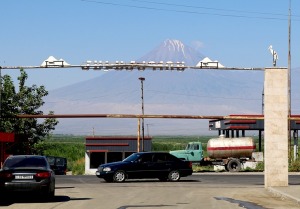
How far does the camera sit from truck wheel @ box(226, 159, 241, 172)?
61.0m

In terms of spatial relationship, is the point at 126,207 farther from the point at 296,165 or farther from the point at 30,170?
the point at 296,165

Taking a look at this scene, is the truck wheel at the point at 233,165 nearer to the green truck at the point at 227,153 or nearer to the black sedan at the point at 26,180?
the green truck at the point at 227,153

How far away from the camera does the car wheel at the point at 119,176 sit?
39.2 meters

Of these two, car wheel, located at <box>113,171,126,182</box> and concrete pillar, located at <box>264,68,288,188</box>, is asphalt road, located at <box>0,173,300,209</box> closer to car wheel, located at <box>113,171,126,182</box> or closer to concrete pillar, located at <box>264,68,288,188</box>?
concrete pillar, located at <box>264,68,288,188</box>

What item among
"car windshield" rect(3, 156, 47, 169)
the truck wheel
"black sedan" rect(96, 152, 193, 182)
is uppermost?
"car windshield" rect(3, 156, 47, 169)

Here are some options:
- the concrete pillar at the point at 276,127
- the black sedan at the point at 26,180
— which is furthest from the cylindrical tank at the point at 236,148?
the black sedan at the point at 26,180

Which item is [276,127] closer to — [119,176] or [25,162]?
[119,176]

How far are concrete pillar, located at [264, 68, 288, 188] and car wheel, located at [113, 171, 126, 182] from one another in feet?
26.9

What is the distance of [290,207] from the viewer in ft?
76.6

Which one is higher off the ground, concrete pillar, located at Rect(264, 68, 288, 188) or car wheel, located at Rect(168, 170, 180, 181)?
concrete pillar, located at Rect(264, 68, 288, 188)

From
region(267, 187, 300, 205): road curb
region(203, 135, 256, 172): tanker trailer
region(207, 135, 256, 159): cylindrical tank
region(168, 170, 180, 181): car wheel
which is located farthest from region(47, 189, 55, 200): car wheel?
region(207, 135, 256, 159): cylindrical tank

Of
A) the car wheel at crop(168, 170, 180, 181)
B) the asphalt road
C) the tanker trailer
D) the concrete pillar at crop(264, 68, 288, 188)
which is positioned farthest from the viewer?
the tanker trailer

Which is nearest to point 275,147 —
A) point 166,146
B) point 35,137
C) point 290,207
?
point 290,207

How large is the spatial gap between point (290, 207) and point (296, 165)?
35.3 m
